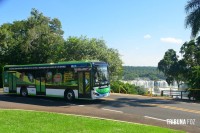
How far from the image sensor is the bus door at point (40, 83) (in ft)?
88.9

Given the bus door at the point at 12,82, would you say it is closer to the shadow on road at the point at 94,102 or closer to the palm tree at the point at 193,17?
the shadow on road at the point at 94,102

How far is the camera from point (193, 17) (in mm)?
31969

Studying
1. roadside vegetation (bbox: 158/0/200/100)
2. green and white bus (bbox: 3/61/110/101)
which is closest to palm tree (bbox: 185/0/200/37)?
roadside vegetation (bbox: 158/0/200/100)

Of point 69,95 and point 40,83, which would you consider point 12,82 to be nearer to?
point 40,83

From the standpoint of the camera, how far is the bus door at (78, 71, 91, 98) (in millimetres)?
23891

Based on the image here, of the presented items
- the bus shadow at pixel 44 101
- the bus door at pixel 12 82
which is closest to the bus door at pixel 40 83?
the bus shadow at pixel 44 101

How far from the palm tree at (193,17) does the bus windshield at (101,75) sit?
11.7 m

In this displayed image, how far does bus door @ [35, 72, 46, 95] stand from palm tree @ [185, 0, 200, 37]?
15.0 meters

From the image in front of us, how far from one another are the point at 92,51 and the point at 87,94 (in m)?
29.7

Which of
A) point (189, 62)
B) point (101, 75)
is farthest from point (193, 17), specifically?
point (189, 62)

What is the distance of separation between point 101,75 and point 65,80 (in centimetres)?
292

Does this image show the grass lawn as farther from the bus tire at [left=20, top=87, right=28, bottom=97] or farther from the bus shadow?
the bus tire at [left=20, top=87, right=28, bottom=97]

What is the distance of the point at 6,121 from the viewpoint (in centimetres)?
1505

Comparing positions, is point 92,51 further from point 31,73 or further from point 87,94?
point 87,94
